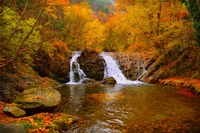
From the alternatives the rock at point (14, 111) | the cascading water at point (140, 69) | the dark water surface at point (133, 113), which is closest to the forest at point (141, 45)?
the cascading water at point (140, 69)

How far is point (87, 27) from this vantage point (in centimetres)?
2772

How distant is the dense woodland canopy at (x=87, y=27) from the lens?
834 centimetres

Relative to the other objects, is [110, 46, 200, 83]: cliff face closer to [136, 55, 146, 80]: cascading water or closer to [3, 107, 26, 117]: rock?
[136, 55, 146, 80]: cascading water

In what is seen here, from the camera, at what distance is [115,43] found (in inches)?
1299

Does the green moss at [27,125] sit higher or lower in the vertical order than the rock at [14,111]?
lower

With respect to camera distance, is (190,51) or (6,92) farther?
(190,51)

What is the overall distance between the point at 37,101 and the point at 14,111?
0.97 meters

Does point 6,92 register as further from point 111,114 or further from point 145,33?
point 145,33

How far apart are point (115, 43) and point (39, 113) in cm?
2630

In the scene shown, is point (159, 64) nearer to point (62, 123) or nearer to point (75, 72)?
point (75, 72)

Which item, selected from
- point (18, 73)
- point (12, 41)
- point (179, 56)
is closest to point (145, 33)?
point (179, 56)

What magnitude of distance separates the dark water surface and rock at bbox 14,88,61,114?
688mm

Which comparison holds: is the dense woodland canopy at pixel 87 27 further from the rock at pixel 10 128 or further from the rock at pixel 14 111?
the rock at pixel 14 111

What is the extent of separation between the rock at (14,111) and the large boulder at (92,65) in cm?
1246
